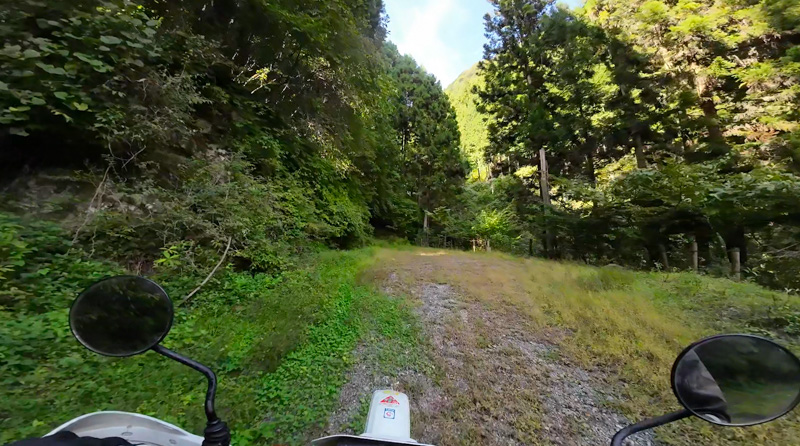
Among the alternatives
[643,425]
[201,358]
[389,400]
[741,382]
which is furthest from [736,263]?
[201,358]

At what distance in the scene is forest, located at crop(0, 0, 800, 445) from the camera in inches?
118

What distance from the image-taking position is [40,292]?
2949 mm

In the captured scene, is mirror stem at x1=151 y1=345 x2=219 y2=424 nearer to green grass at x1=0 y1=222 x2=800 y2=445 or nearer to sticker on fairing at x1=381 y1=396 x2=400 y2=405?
sticker on fairing at x1=381 y1=396 x2=400 y2=405

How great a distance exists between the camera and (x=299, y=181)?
26.6 feet

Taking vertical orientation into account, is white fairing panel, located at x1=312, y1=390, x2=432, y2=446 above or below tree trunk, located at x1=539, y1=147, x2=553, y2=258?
below

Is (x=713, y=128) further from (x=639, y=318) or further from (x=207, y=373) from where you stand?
(x=207, y=373)

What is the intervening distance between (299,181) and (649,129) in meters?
11.7

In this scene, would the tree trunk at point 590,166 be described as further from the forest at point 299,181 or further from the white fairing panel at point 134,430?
the white fairing panel at point 134,430

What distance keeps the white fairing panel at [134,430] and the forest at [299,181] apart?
1106mm

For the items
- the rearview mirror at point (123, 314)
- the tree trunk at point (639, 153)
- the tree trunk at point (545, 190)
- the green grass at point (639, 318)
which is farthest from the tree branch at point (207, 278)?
the tree trunk at point (639, 153)

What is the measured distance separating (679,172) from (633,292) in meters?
4.46

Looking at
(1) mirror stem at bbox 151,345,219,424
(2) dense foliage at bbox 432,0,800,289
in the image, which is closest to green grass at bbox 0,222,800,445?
(1) mirror stem at bbox 151,345,219,424

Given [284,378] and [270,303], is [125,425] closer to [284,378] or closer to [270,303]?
[284,378]

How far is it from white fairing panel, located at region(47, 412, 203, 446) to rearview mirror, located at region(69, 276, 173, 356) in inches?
10.2
